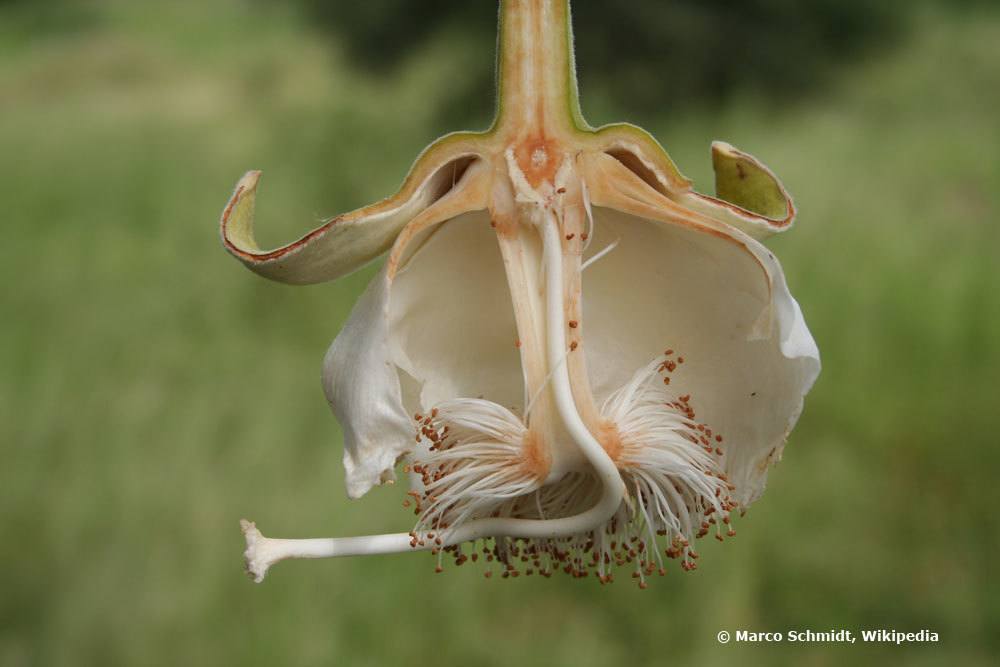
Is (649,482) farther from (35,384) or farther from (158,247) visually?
(158,247)

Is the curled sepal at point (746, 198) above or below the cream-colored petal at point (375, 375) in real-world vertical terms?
above

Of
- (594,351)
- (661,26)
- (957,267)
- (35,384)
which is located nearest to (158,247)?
(35,384)

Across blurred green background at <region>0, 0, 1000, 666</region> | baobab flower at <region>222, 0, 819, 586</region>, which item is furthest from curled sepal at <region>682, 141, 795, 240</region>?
blurred green background at <region>0, 0, 1000, 666</region>

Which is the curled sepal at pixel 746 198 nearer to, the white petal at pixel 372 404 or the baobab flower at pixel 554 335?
the baobab flower at pixel 554 335

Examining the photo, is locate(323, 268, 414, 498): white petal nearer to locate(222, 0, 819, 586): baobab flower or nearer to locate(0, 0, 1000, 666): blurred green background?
locate(222, 0, 819, 586): baobab flower

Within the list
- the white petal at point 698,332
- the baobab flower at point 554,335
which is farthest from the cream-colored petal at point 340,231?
the white petal at point 698,332
